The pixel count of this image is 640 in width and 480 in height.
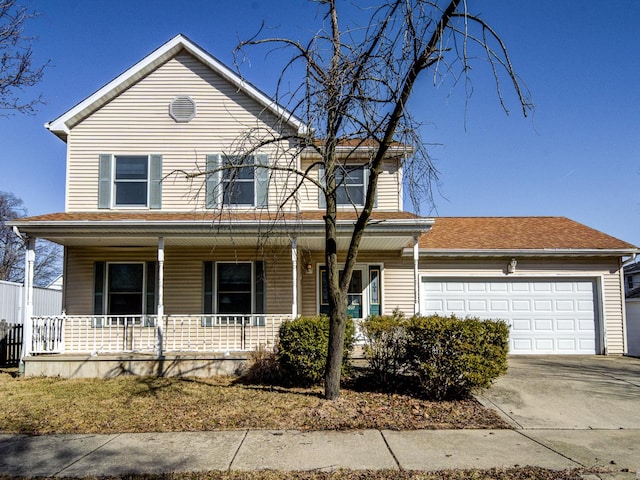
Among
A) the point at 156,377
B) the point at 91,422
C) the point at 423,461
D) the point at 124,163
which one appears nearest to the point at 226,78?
the point at 124,163

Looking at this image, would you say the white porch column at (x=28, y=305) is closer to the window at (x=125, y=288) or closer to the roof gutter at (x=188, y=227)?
the roof gutter at (x=188, y=227)

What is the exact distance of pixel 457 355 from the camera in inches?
315

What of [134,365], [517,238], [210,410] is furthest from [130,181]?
[517,238]

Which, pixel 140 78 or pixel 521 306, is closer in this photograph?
pixel 140 78

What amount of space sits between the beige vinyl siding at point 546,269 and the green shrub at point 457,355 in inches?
198

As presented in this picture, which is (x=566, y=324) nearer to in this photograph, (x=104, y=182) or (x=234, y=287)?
(x=234, y=287)

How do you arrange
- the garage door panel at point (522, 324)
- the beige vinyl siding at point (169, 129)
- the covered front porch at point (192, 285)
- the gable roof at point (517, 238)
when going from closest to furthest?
the covered front porch at point (192, 285)
the beige vinyl siding at point (169, 129)
the gable roof at point (517, 238)
the garage door panel at point (522, 324)

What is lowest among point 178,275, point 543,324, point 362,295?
point 543,324

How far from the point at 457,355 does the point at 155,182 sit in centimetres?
840

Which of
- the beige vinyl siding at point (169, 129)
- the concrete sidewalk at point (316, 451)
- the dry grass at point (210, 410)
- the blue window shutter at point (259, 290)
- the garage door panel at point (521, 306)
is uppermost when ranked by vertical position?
the beige vinyl siding at point (169, 129)

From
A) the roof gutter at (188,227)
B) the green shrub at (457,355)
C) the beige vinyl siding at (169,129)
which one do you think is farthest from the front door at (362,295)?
the green shrub at (457,355)

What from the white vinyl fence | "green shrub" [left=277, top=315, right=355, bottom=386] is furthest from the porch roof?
the white vinyl fence

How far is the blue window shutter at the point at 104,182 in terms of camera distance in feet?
41.3

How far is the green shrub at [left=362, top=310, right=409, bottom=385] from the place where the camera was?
340 inches
